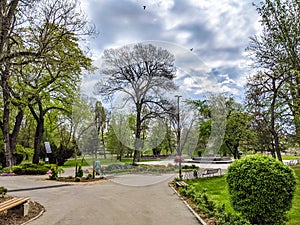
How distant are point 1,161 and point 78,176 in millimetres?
12656

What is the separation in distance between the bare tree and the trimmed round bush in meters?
7.69

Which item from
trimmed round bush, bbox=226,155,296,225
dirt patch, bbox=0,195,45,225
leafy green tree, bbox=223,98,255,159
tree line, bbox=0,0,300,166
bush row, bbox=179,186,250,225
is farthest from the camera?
leafy green tree, bbox=223,98,255,159

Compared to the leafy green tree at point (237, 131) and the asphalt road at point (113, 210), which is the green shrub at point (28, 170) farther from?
the leafy green tree at point (237, 131)

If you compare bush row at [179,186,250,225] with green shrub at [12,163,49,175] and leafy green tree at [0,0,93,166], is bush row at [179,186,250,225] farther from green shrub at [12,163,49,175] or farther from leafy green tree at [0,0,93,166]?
green shrub at [12,163,49,175]

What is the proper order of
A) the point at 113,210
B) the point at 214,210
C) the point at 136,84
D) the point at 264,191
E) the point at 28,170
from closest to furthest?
the point at 264,191 < the point at 214,210 < the point at 113,210 < the point at 136,84 < the point at 28,170

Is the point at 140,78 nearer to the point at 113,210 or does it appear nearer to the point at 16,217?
the point at 113,210

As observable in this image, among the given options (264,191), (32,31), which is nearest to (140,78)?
(32,31)

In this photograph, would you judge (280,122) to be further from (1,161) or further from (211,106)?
(1,161)

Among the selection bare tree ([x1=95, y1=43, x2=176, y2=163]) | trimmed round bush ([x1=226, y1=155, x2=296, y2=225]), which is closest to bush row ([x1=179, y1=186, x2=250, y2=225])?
trimmed round bush ([x1=226, y1=155, x2=296, y2=225])

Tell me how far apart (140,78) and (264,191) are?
33.6 feet

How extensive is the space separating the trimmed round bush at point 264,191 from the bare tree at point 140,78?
7.69m

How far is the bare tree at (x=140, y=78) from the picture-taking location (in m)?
12.9

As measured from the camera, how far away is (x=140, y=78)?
14.2 m

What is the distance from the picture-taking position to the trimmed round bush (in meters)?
4.77
